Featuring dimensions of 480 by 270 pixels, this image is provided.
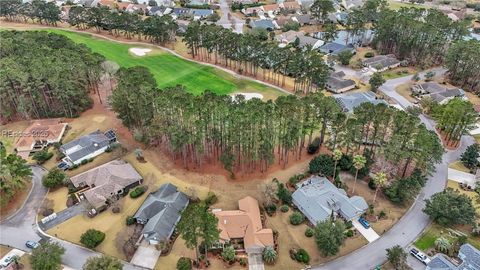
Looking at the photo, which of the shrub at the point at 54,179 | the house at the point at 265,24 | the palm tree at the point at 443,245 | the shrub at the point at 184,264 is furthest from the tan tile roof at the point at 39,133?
the house at the point at 265,24

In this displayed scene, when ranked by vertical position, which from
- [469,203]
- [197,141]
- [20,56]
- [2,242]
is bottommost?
[2,242]

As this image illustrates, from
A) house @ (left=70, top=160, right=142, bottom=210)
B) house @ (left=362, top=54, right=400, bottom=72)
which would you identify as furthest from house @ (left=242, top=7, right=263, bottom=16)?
house @ (left=70, top=160, right=142, bottom=210)

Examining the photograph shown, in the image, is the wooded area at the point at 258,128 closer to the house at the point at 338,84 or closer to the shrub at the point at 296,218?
the shrub at the point at 296,218

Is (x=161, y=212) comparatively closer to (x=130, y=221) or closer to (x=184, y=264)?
(x=130, y=221)

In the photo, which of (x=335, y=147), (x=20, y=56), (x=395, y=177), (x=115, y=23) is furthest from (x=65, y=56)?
(x=395, y=177)

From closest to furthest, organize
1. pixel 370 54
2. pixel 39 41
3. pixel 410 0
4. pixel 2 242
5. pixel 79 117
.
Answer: pixel 2 242
pixel 79 117
pixel 39 41
pixel 370 54
pixel 410 0

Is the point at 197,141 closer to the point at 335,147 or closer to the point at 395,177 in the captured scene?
the point at 335,147

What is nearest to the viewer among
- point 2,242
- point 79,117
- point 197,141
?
point 2,242
